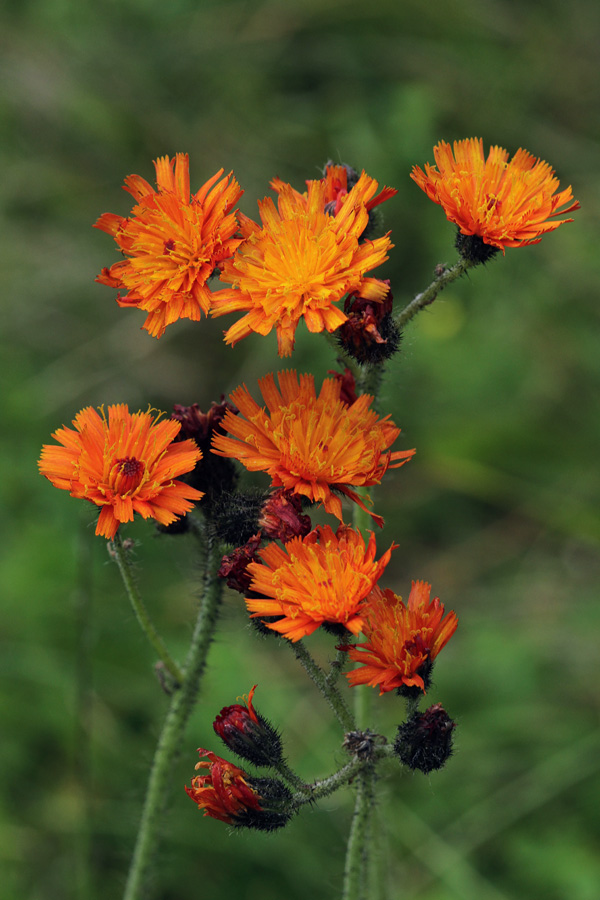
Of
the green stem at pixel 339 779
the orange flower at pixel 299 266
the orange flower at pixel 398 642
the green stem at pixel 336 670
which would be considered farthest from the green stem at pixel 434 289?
the green stem at pixel 339 779

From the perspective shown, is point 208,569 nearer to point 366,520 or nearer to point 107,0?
point 366,520

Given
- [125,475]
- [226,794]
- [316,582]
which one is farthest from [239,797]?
[125,475]

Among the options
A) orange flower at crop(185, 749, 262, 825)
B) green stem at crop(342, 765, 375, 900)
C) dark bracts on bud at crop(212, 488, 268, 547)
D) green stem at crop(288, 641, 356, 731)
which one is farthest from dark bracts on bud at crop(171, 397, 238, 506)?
green stem at crop(342, 765, 375, 900)

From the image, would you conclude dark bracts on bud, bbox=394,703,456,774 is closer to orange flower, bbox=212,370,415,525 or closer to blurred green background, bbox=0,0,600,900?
orange flower, bbox=212,370,415,525

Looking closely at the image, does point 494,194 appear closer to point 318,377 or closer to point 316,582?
point 316,582

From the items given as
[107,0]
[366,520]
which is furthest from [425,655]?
[107,0]

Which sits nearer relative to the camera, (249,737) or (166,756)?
(249,737)
